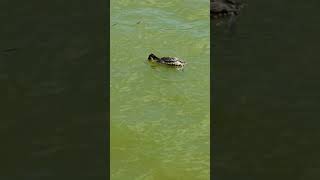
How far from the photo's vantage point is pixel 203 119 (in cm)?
1120

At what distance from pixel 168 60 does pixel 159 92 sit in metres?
0.90

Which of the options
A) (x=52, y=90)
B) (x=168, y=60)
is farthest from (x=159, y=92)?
(x=52, y=90)

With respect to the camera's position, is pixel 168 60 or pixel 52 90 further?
pixel 168 60
